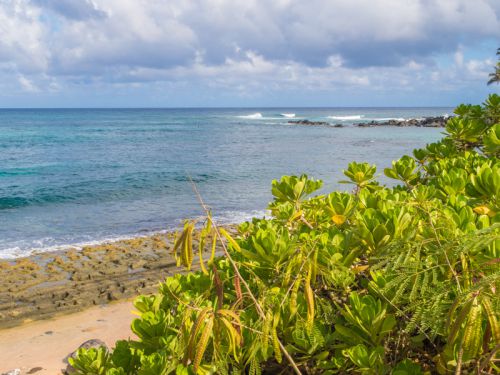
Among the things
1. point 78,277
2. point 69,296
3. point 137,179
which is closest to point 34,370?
point 69,296

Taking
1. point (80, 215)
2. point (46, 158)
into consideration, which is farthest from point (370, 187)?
point (46, 158)

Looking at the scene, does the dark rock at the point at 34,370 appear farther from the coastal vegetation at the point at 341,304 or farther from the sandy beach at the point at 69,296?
the coastal vegetation at the point at 341,304

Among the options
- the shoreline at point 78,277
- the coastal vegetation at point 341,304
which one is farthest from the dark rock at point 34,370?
the coastal vegetation at point 341,304

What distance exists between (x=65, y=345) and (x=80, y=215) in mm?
9824

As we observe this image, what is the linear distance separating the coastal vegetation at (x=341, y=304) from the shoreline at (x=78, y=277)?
6394 mm

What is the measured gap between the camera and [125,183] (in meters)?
22.2

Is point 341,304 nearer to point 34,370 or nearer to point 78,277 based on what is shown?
point 34,370

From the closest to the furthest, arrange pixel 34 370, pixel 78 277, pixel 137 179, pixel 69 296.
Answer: pixel 34 370 < pixel 69 296 < pixel 78 277 < pixel 137 179

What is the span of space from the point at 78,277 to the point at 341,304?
363 inches

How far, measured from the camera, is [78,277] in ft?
32.5

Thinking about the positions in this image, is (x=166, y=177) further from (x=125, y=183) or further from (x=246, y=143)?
(x=246, y=143)

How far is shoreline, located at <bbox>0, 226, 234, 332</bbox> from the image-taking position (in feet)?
27.8


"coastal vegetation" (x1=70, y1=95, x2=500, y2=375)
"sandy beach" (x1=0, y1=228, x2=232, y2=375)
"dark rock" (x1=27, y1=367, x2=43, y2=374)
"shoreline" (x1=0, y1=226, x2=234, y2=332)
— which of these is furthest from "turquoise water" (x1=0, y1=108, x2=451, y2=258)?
"coastal vegetation" (x1=70, y1=95, x2=500, y2=375)

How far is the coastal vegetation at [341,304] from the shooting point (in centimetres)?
130
